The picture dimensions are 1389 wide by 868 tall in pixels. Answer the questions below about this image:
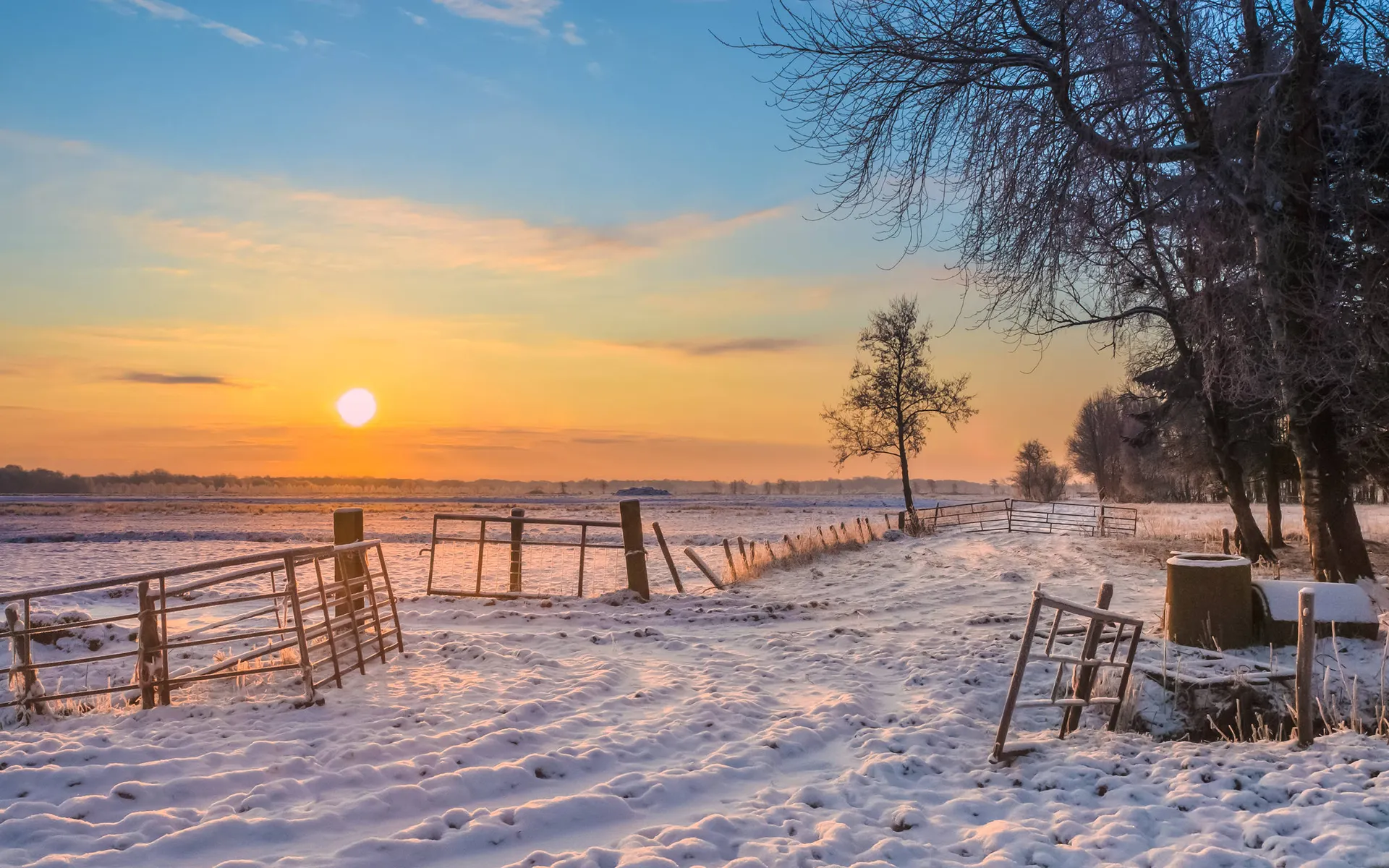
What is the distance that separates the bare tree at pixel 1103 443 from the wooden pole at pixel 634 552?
197 ft

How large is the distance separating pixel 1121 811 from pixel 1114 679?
12.6 ft

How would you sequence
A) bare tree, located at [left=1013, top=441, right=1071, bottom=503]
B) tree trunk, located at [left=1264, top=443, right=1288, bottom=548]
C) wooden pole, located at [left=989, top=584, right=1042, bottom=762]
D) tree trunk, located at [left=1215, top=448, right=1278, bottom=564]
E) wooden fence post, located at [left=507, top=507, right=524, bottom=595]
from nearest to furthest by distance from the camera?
wooden pole, located at [left=989, top=584, right=1042, bottom=762], wooden fence post, located at [left=507, top=507, right=524, bottom=595], tree trunk, located at [left=1215, top=448, right=1278, bottom=564], tree trunk, located at [left=1264, top=443, right=1288, bottom=548], bare tree, located at [left=1013, top=441, right=1071, bottom=503]

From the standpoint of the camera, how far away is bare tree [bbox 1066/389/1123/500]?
70000mm

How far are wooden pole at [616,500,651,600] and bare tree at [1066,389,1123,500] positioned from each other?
59909 mm

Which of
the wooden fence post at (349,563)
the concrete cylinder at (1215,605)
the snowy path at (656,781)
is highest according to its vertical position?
the wooden fence post at (349,563)

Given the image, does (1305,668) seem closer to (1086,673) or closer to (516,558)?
(1086,673)

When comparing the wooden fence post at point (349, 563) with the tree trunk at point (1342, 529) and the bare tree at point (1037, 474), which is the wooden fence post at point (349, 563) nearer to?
the tree trunk at point (1342, 529)

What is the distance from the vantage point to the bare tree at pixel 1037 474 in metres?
68.3

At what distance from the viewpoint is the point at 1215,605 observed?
10.4 meters

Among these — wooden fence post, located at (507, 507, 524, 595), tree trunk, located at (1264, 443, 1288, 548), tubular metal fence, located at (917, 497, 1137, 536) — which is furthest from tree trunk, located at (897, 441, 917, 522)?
wooden fence post, located at (507, 507, 524, 595)

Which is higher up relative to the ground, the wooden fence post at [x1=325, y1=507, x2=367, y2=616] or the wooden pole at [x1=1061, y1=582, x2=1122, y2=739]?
the wooden fence post at [x1=325, y1=507, x2=367, y2=616]

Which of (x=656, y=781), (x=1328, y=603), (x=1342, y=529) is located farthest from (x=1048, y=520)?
(x=656, y=781)

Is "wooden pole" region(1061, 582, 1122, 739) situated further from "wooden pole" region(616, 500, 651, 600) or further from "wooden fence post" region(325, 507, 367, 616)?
"wooden pole" region(616, 500, 651, 600)

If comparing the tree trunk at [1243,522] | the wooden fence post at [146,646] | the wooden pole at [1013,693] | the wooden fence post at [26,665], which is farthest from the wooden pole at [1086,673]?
the tree trunk at [1243,522]
